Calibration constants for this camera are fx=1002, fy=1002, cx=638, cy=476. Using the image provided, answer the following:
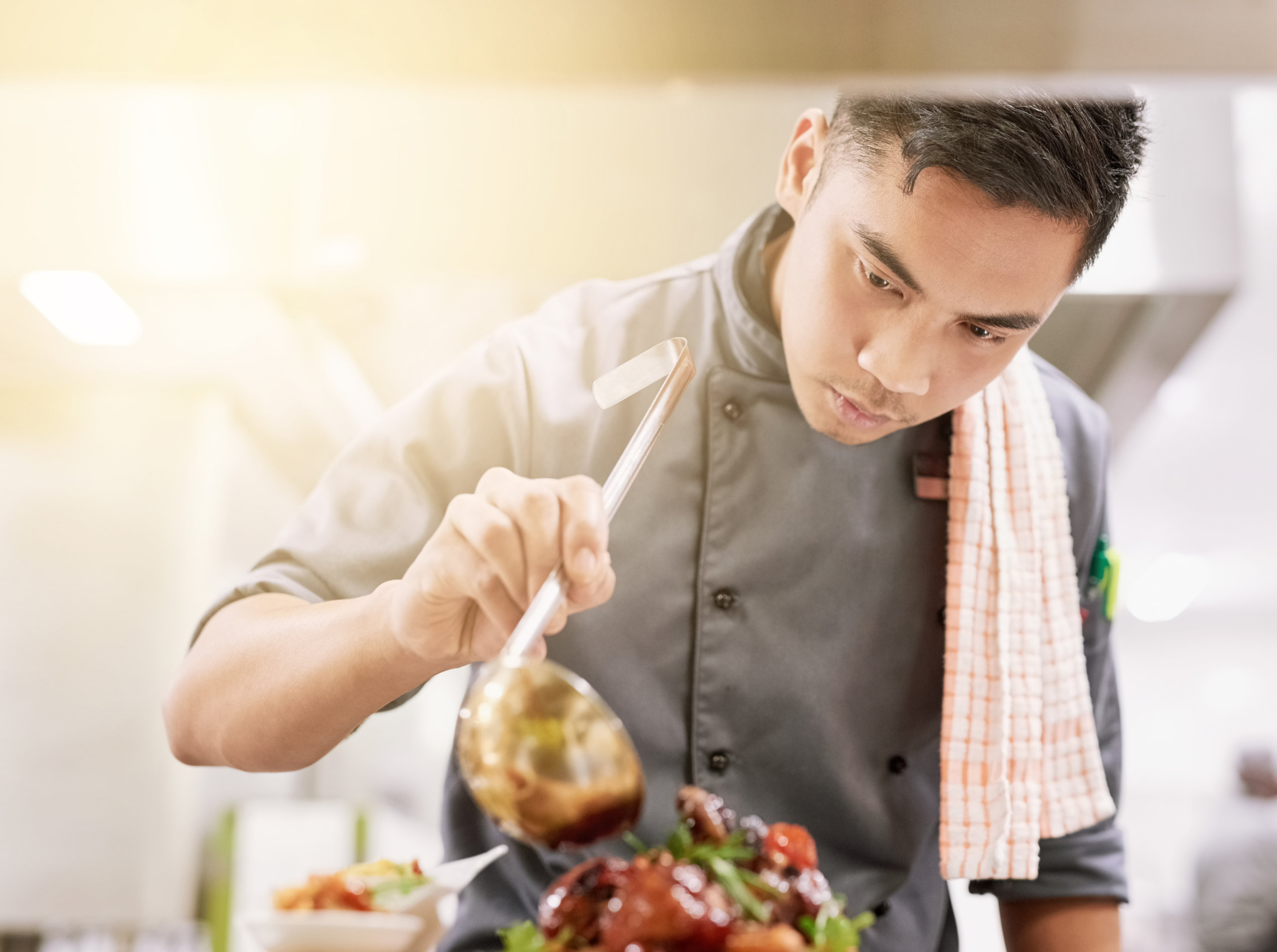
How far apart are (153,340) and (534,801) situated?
3.30ft

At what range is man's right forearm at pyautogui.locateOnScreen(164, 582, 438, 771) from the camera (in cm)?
70

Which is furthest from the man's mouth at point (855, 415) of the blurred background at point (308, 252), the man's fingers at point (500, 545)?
the man's fingers at point (500, 545)

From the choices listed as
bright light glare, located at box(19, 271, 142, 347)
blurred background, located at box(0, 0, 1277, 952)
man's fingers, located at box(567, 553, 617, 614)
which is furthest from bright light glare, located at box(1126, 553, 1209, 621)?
man's fingers, located at box(567, 553, 617, 614)

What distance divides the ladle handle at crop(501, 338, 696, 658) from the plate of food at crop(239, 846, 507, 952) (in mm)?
183

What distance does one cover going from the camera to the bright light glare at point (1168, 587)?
494cm

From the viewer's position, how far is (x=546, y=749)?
50 centimetres

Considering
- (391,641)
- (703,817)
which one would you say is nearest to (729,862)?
(703,817)

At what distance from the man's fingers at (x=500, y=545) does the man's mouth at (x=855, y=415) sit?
331mm

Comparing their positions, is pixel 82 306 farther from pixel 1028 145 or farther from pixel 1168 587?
pixel 1168 587

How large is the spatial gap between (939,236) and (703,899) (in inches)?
18.8

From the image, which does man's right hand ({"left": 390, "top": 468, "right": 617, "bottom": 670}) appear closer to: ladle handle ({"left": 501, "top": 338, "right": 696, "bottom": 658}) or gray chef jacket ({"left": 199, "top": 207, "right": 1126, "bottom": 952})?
ladle handle ({"left": 501, "top": 338, "right": 696, "bottom": 658})

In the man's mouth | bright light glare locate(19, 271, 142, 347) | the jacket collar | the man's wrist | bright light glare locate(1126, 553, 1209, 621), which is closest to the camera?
the man's wrist

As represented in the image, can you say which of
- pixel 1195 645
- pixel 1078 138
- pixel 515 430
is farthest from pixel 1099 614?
pixel 1195 645

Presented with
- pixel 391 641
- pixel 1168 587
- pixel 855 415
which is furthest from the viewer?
pixel 1168 587
